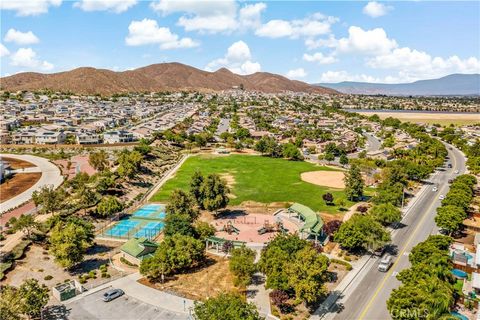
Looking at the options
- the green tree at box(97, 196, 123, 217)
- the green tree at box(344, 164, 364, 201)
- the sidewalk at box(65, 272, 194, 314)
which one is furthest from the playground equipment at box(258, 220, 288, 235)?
the green tree at box(97, 196, 123, 217)

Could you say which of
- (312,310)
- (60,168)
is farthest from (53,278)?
(60,168)

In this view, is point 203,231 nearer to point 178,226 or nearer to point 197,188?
point 178,226

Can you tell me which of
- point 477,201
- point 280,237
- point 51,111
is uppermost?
point 51,111

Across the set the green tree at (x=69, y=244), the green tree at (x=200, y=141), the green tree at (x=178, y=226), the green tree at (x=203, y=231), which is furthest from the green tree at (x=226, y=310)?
the green tree at (x=200, y=141)

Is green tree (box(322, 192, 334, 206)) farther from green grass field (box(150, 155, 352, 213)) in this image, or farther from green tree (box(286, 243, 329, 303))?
green tree (box(286, 243, 329, 303))

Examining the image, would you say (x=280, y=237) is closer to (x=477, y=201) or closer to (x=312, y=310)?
(x=312, y=310)

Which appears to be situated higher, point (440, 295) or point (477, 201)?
point (440, 295)

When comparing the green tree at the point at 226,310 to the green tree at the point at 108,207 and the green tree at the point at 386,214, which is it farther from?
the green tree at the point at 108,207
